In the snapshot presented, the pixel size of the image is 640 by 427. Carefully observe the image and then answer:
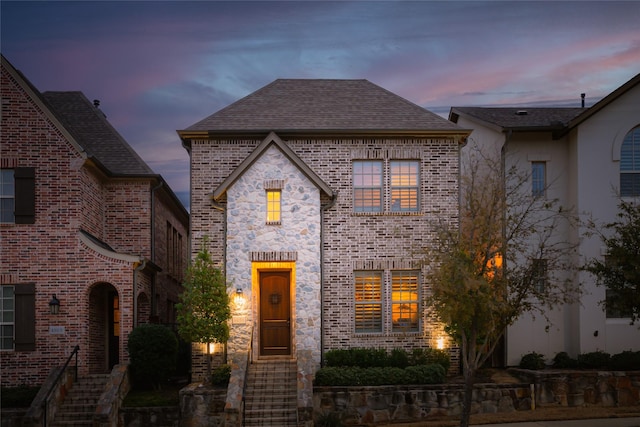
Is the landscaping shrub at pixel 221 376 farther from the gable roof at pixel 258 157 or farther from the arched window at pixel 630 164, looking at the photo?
the arched window at pixel 630 164

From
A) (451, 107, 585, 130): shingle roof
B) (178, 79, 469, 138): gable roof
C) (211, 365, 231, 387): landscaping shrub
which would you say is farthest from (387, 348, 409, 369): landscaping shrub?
(451, 107, 585, 130): shingle roof

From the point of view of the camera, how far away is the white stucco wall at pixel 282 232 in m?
21.0

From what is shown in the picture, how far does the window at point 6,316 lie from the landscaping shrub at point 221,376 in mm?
5953

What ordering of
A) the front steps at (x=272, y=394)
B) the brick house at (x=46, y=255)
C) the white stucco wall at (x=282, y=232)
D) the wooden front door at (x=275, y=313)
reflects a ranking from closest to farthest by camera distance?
the front steps at (x=272, y=394) < the brick house at (x=46, y=255) < the white stucco wall at (x=282, y=232) < the wooden front door at (x=275, y=313)

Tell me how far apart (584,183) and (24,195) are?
17.1 m

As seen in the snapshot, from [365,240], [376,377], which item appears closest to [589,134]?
[365,240]

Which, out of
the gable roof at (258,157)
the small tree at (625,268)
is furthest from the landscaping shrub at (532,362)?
the gable roof at (258,157)

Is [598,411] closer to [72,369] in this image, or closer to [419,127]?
[419,127]

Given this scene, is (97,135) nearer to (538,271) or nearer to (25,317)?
(25,317)

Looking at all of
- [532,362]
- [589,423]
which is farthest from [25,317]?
[589,423]

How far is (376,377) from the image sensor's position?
64.2 feet

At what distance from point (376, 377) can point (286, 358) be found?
2.97 metres

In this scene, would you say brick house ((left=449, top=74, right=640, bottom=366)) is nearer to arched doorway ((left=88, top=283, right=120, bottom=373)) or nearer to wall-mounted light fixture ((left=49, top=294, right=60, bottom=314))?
arched doorway ((left=88, top=283, right=120, bottom=373))

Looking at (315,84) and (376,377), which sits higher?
(315,84)
